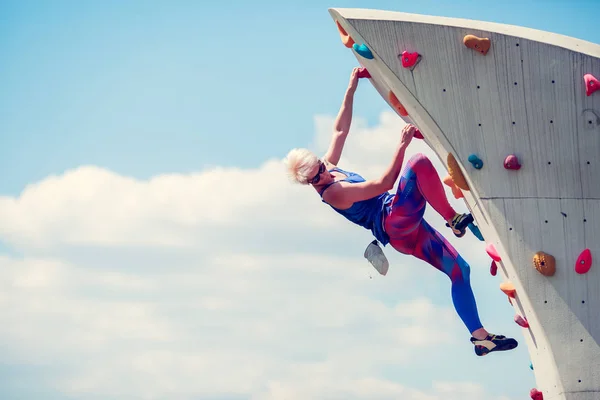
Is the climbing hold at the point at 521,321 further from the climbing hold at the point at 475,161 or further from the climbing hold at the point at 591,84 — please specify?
the climbing hold at the point at 591,84

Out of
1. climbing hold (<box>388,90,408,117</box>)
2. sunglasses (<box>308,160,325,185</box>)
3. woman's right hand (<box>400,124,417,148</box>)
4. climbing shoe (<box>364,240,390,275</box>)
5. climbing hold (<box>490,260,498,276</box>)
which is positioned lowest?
climbing hold (<box>490,260,498,276</box>)

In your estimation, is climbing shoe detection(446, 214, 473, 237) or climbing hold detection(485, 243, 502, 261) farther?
climbing shoe detection(446, 214, 473, 237)

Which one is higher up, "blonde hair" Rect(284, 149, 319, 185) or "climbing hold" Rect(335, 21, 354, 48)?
"climbing hold" Rect(335, 21, 354, 48)

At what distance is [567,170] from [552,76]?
2.54ft

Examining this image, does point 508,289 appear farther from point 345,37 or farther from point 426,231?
point 345,37

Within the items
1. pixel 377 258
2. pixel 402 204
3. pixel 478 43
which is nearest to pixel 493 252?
pixel 402 204

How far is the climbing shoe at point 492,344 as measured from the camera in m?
8.52

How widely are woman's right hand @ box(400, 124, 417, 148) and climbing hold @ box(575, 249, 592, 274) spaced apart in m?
1.70

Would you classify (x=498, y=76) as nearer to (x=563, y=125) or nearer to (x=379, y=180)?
(x=563, y=125)

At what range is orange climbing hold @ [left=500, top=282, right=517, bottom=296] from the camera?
8.27 m

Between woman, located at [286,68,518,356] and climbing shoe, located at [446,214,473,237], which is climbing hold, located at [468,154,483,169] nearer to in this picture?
woman, located at [286,68,518,356]

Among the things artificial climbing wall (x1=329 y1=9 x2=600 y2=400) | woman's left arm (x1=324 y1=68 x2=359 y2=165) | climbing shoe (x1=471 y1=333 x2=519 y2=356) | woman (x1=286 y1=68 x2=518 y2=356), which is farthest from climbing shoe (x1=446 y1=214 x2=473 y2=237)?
woman's left arm (x1=324 y1=68 x2=359 y2=165)

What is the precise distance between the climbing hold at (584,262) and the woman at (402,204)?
934 mm

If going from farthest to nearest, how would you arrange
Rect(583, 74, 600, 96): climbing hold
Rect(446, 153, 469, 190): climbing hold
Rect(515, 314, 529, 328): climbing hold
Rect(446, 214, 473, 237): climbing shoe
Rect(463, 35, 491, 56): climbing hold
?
Rect(446, 214, 473, 237): climbing shoe, Rect(515, 314, 529, 328): climbing hold, Rect(446, 153, 469, 190): climbing hold, Rect(463, 35, 491, 56): climbing hold, Rect(583, 74, 600, 96): climbing hold
